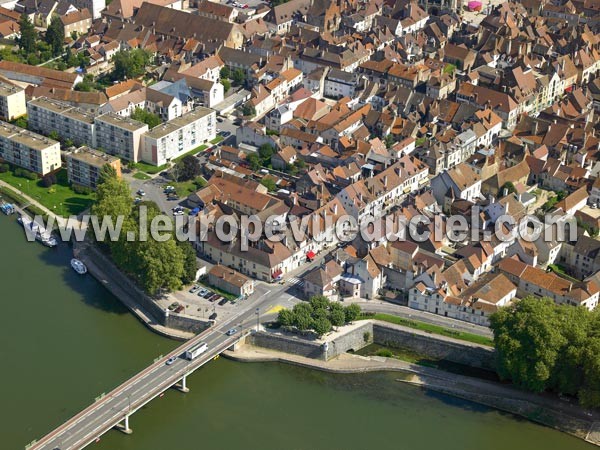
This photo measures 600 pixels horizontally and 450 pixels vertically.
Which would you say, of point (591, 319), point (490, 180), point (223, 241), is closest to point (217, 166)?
point (223, 241)

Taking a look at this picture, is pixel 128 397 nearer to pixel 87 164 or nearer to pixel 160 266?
pixel 160 266

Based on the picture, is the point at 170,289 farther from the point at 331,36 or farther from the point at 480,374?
the point at 331,36

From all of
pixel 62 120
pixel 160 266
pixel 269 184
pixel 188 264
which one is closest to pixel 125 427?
pixel 160 266

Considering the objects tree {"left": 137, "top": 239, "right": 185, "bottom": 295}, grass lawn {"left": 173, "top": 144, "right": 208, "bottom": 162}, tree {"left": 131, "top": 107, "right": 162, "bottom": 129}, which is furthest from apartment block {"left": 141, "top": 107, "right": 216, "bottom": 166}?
tree {"left": 137, "top": 239, "right": 185, "bottom": 295}

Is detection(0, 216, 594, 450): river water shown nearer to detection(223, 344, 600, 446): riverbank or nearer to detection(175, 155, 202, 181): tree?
detection(223, 344, 600, 446): riverbank

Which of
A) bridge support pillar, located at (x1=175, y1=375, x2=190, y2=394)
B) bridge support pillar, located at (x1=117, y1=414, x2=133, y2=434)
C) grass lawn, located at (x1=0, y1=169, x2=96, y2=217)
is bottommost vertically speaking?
bridge support pillar, located at (x1=117, y1=414, x2=133, y2=434)

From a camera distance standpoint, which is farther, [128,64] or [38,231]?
[128,64]

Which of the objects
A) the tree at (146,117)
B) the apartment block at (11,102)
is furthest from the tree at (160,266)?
the apartment block at (11,102)
